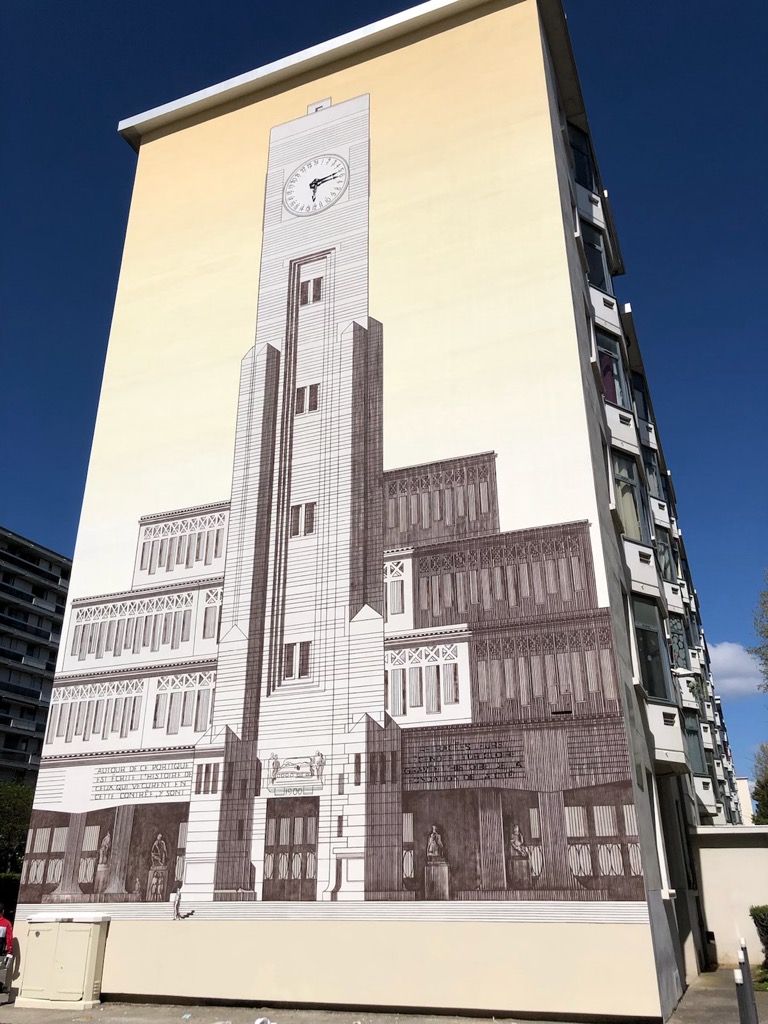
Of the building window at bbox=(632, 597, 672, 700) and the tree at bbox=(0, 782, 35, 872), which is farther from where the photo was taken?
the tree at bbox=(0, 782, 35, 872)

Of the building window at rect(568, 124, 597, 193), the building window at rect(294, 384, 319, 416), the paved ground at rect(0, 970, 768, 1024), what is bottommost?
the paved ground at rect(0, 970, 768, 1024)

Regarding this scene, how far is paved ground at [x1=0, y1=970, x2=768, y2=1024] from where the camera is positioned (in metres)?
14.0

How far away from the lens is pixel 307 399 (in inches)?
792

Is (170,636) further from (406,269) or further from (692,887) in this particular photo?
(692,887)

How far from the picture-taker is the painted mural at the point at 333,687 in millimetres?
14984

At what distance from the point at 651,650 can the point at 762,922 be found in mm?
7377

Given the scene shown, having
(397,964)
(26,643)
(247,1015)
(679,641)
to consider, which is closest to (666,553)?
(679,641)

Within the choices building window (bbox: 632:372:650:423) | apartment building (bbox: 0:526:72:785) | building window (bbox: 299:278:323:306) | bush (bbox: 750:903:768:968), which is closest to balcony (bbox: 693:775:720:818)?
bush (bbox: 750:903:768:968)

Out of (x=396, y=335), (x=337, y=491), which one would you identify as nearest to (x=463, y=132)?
(x=396, y=335)

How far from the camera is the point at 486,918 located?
47.0ft

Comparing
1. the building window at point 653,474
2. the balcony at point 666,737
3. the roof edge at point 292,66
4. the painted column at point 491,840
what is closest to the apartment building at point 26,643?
the roof edge at point 292,66

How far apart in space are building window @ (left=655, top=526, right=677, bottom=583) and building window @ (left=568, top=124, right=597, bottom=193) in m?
12.9

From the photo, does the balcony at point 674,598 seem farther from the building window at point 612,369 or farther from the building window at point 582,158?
the building window at point 582,158

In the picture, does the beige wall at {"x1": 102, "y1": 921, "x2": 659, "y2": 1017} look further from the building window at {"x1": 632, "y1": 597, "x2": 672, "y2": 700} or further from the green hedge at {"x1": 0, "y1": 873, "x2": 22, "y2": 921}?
the green hedge at {"x1": 0, "y1": 873, "x2": 22, "y2": 921}
